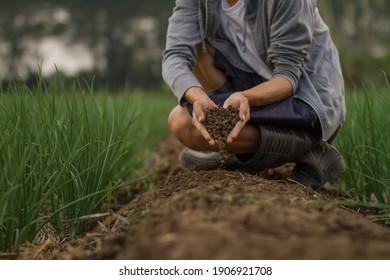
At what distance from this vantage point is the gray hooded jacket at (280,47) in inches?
77.5

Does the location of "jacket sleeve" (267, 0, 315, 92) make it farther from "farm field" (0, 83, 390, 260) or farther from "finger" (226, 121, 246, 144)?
"farm field" (0, 83, 390, 260)

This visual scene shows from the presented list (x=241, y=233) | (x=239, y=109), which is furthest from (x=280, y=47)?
(x=241, y=233)

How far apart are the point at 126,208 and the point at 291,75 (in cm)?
75

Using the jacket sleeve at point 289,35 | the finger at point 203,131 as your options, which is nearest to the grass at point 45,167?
the finger at point 203,131

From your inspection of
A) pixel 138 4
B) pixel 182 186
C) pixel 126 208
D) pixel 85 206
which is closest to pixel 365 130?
pixel 182 186

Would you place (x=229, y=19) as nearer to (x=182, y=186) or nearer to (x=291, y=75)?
(x=291, y=75)

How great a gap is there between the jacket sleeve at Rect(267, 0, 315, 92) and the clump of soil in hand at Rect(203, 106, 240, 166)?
11.6 inches

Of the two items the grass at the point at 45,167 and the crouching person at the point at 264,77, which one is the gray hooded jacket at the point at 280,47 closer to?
the crouching person at the point at 264,77

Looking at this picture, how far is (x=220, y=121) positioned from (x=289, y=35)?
Answer: 44 centimetres

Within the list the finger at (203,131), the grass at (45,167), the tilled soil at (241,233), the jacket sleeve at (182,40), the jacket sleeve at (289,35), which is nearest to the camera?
the tilled soil at (241,233)

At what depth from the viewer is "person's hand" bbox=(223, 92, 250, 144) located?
1766mm

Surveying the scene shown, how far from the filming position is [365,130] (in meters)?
1.96

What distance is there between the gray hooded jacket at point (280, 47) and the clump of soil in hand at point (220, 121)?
0.20m

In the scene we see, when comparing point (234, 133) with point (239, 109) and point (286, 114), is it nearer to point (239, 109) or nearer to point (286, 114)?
point (239, 109)
